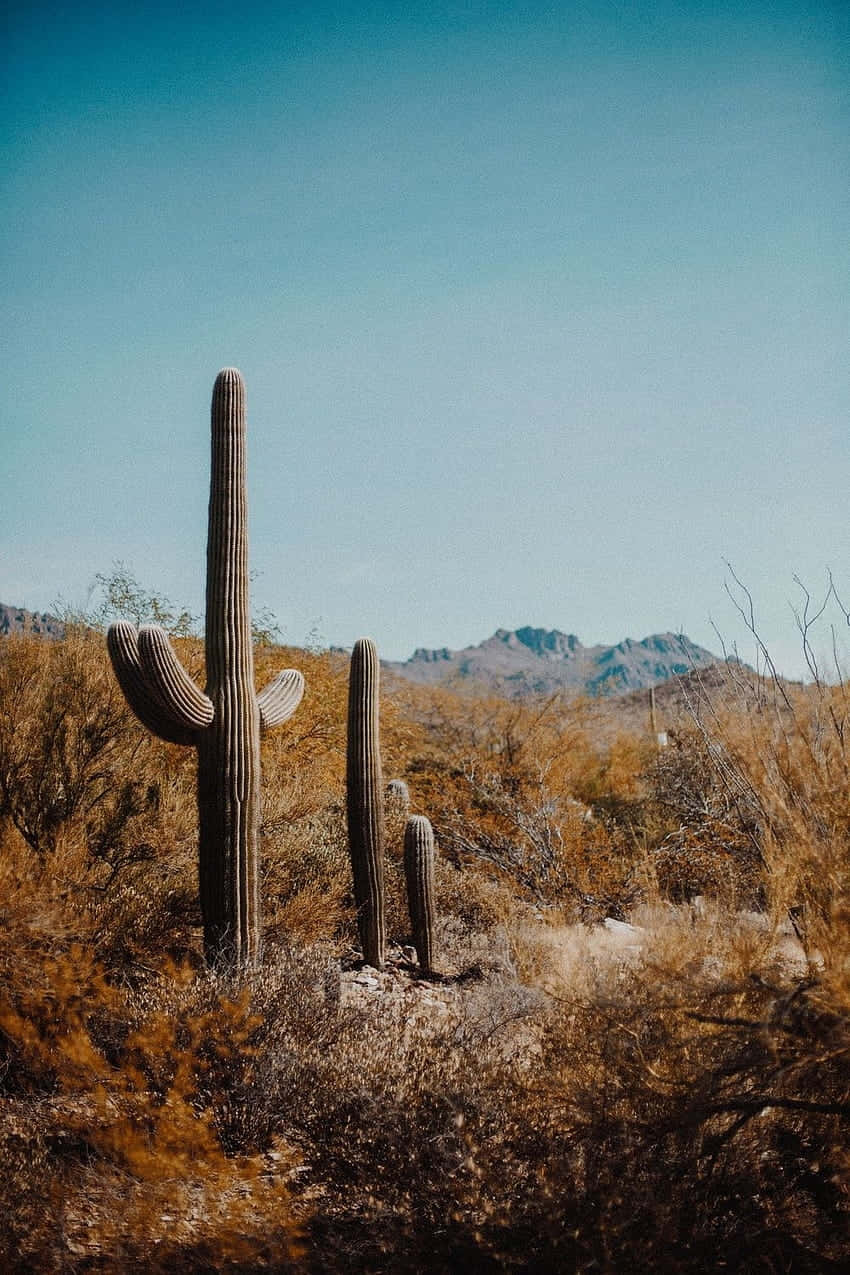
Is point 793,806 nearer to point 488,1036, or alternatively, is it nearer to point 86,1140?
point 488,1036

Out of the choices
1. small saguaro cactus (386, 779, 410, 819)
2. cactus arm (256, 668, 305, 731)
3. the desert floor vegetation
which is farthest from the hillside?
small saguaro cactus (386, 779, 410, 819)

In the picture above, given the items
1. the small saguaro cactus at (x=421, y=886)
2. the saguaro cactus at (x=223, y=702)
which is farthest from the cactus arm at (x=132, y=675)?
the small saguaro cactus at (x=421, y=886)

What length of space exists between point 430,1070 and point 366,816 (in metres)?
4.04

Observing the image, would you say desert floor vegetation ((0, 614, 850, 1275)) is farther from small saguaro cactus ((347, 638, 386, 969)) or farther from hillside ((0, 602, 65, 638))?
hillside ((0, 602, 65, 638))

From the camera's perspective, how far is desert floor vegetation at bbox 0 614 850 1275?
3352mm

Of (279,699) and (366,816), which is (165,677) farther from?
(366,816)

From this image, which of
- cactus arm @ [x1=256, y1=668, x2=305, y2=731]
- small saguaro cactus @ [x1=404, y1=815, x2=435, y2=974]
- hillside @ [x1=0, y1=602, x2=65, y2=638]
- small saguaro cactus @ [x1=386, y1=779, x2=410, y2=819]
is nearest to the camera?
cactus arm @ [x1=256, y1=668, x2=305, y2=731]

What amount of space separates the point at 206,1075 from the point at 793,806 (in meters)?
3.38

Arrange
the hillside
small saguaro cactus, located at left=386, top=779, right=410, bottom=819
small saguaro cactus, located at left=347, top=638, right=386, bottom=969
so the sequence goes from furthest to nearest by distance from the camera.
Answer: small saguaro cactus, located at left=386, top=779, right=410, bottom=819 < the hillside < small saguaro cactus, located at left=347, top=638, right=386, bottom=969

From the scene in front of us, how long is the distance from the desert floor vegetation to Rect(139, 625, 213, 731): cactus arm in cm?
124

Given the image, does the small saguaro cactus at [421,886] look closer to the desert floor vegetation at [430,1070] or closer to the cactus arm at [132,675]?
the desert floor vegetation at [430,1070]

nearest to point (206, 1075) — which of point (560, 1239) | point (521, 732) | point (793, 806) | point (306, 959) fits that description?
point (306, 959)

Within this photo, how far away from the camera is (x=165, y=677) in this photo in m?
6.08

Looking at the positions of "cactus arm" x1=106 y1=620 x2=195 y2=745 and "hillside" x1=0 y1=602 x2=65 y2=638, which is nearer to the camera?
"cactus arm" x1=106 y1=620 x2=195 y2=745
